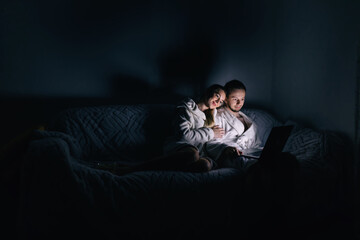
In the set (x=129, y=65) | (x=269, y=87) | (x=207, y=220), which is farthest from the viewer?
(x=269, y=87)

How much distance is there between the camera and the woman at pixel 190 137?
4.29 ft

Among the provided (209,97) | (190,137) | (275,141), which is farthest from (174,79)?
(275,141)

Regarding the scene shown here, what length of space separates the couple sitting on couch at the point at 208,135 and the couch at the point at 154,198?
14cm

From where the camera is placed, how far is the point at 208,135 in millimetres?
1683

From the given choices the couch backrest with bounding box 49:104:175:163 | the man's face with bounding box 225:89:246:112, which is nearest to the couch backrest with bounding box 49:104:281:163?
the couch backrest with bounding box 49:104:175:163

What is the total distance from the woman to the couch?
0.11m

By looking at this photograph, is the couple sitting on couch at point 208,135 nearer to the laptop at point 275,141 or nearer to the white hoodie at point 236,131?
the white hoodie at point 236,131

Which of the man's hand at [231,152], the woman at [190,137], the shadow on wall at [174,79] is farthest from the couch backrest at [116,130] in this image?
the man's hand at [231,152]

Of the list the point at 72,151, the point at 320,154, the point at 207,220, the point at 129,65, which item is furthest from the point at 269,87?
the point at 72,151

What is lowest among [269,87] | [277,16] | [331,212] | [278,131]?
[331,212]

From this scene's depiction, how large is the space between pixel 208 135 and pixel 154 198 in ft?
2.35

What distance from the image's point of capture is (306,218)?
129 centimetres

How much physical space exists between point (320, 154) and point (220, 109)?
0.79 meters

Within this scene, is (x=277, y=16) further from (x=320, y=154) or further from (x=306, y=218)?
(x=306, y=218)
